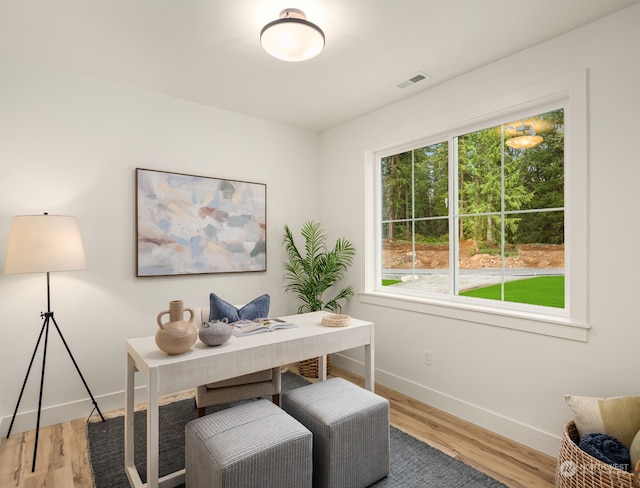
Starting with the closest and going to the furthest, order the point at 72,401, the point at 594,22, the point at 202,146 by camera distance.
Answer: the point at 594,22
the point at 72,401
the point at 202,146

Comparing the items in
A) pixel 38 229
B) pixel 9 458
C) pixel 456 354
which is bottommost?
pixel 9 458

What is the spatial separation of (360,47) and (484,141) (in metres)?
1.18

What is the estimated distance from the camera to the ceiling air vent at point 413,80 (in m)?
2.80

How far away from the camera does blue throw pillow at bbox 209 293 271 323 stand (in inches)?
102

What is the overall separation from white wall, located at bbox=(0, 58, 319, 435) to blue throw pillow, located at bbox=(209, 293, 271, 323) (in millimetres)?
825

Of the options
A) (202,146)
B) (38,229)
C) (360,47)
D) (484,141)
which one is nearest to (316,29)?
(360,47)

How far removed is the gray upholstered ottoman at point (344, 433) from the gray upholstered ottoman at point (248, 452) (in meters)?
0.13

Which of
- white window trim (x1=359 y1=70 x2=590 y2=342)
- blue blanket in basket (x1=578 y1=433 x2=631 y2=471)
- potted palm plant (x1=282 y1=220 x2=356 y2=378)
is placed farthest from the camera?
potted palm plant (x1=282 y1=220 x2=356 y2=378)

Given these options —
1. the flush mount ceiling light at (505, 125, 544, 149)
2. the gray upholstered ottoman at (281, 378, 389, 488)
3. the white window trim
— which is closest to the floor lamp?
the gray upholstered ottoman at (281, 378, 389, 488)

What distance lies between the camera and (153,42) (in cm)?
234

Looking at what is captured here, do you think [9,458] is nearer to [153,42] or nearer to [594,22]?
[153,42]

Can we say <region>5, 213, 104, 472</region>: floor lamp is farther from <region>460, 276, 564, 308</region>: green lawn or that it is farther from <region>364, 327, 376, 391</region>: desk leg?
<region>460, 276, 564, 308</region>: green lawn

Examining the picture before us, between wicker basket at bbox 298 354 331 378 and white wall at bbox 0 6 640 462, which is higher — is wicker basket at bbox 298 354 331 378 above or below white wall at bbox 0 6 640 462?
below

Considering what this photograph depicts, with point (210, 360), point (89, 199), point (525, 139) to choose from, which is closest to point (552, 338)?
point (525, 139)
